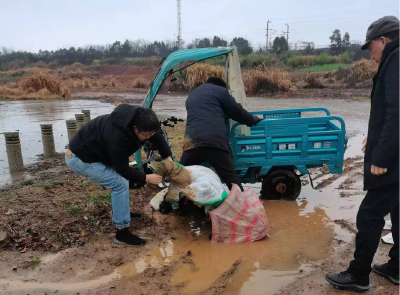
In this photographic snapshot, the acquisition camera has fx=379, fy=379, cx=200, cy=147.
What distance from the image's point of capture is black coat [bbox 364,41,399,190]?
8.95ft

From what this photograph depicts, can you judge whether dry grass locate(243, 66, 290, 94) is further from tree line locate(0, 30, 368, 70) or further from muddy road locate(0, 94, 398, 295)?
tree line locate(0, 30, 368, 70)

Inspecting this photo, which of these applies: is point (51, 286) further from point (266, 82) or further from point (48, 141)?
point (266, 82)

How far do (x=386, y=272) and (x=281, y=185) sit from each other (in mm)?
2276

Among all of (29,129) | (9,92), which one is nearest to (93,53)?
(9,92)

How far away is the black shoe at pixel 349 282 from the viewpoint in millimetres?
3129

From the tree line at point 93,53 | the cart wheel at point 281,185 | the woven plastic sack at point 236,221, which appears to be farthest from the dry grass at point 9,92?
the tree line at point 93,53

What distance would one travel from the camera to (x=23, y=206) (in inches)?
198

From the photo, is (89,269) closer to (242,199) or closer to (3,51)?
(242,199)

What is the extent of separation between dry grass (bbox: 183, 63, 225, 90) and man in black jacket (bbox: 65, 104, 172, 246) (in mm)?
20250

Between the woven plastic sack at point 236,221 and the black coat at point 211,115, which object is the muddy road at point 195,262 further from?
the black coat at point 211,115

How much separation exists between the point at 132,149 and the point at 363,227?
A: 227 cm

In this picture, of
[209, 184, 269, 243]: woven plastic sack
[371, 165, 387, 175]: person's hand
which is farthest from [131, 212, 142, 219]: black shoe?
[371, 165, 387, 175]: person's hand

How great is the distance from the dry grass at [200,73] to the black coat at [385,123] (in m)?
21.1

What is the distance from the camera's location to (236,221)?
4.18 m
